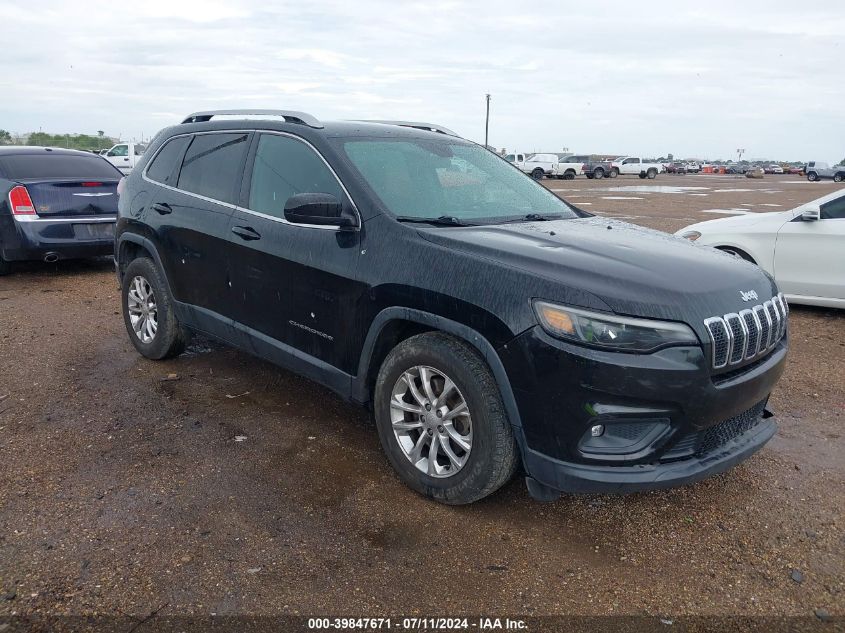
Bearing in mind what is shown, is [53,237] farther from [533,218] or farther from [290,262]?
[533,218]

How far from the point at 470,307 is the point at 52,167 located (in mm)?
7743

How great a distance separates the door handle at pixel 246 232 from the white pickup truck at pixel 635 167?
52.8 m

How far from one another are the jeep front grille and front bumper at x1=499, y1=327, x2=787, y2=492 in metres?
0.09

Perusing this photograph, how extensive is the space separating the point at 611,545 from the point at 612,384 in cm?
82

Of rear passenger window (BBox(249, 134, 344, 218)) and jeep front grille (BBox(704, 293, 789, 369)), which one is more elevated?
rear passenger window (BBox(249, 134, 344, 218))

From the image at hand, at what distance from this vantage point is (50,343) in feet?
20.2

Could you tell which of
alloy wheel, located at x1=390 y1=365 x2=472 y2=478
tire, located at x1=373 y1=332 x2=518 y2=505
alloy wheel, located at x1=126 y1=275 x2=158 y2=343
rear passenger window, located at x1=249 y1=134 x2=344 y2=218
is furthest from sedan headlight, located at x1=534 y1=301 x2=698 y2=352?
alloy wheel, located at x1=126 y1=275 x2=158 y2=343

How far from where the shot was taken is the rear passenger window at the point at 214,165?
15.1ft

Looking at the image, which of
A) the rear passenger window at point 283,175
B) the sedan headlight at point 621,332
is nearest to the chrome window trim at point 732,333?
the sedan headlight at point 621,332

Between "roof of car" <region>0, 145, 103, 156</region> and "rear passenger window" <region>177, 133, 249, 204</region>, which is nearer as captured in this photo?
"rear passenger window" <region>177, 133, 249, 204</region>

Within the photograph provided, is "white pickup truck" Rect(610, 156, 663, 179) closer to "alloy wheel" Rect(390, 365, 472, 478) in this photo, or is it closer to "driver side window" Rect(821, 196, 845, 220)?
"driver side window" Rect(821, 196, 845, 220)

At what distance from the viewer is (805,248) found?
7.16 m

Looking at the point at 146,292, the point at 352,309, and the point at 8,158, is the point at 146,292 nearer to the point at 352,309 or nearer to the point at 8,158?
the point at 352,309

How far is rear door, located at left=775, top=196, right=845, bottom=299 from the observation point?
699 cm
